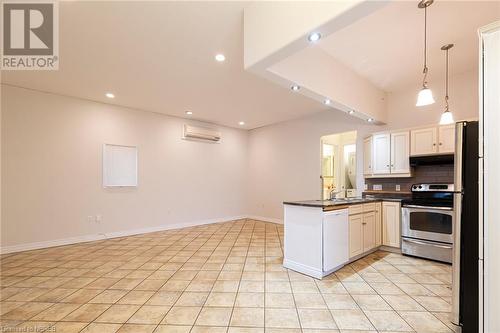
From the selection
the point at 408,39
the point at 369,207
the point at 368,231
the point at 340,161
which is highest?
the point at 408,39

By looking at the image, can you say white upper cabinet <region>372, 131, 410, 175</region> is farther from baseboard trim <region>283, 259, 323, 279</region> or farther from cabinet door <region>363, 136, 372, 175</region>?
baseboard trim <region>283, 259, 323, 279</region>

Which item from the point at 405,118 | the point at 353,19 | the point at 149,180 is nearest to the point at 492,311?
the point at 353,19

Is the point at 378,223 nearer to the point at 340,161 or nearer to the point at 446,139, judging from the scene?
the point at 446,139

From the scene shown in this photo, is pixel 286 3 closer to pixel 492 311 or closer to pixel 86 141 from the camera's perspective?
pixel 492 311

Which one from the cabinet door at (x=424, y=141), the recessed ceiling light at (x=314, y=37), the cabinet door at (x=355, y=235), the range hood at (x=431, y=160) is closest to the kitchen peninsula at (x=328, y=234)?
the cabinet door at (x=355, y=235)

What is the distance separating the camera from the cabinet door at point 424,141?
147 inches

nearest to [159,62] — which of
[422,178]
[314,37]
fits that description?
[314,37]

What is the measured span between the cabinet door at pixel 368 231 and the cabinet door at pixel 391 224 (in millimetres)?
303

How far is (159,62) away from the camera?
3.21 metres

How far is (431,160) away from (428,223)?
3.65 ft

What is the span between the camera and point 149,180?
215 inches

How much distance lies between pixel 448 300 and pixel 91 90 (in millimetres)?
6112

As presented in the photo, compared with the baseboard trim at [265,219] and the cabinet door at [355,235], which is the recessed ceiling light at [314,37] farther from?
the baseboard trim at [265,219]

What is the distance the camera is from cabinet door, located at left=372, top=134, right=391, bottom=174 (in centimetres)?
426
